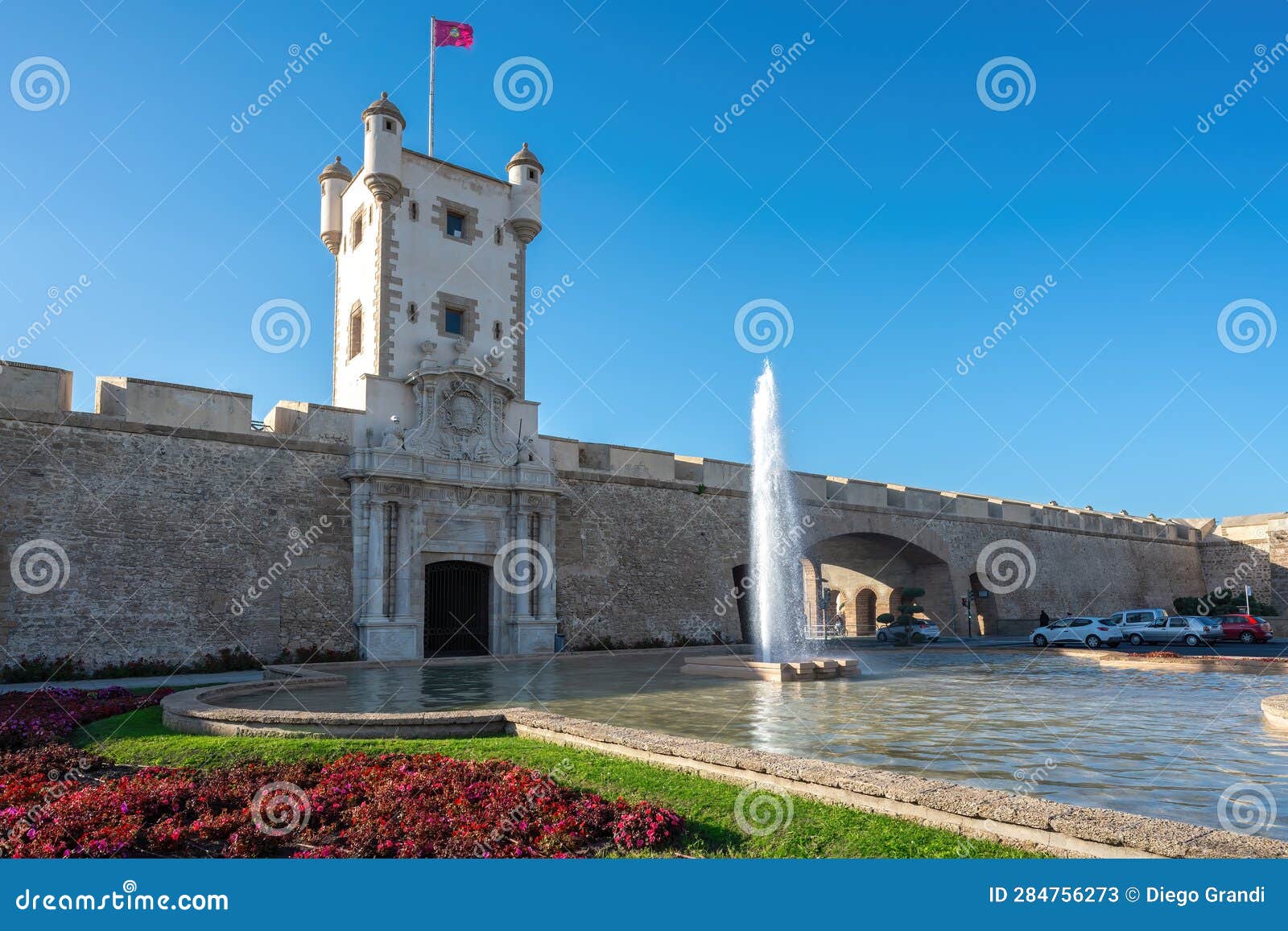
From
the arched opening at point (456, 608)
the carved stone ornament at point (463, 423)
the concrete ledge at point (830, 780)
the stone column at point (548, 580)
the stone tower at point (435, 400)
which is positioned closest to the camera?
the concrete ledge at point (830, 780)

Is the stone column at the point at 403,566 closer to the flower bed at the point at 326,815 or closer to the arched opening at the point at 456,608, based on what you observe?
the arched opening at the point at 456,608

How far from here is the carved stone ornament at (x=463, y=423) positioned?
2183 cm

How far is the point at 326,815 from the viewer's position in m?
5.95

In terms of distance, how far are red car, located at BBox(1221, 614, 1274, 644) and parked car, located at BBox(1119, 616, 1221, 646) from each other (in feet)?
2.09

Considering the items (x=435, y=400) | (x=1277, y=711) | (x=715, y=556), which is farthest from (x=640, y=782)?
(x=715, y=556)

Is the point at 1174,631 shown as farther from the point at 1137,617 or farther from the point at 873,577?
the point at 873,577

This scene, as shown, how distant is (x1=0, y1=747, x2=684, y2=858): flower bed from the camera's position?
5.25 meters

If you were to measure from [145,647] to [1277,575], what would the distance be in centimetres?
4795

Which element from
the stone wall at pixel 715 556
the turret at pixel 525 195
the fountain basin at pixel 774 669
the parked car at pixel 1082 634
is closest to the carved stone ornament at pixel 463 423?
the stone wall at pixel 715 556

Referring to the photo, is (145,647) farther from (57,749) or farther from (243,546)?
(57,749)

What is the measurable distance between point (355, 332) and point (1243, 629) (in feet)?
101

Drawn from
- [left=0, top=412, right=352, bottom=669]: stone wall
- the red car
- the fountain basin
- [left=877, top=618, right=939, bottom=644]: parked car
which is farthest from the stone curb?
[left=0, top=412, right=352, bottom=669]: stone wall

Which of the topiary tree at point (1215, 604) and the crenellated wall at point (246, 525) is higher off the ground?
the crenellated wall at point (246, 525)

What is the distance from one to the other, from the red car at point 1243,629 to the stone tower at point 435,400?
23.4 m
